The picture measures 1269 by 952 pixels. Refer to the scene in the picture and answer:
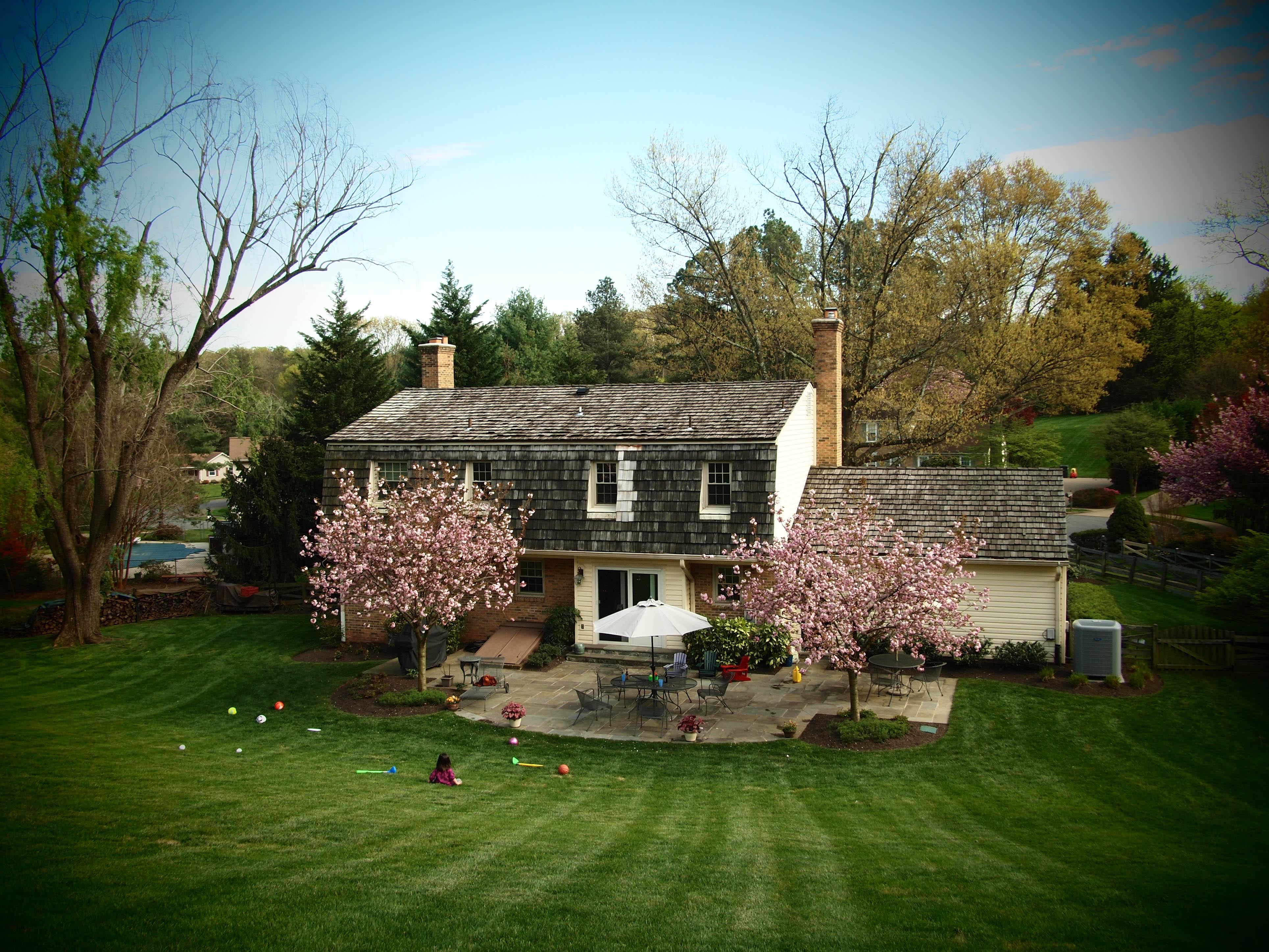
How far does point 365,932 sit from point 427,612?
9.65 meters

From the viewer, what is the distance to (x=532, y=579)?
67.7ft

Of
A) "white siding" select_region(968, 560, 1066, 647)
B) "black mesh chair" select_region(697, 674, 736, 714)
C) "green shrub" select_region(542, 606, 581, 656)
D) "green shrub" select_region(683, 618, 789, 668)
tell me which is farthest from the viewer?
"green shrub" select_region(542, 606, 581, 656)

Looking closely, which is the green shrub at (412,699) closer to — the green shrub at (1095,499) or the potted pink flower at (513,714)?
the potted pink flower at (513,714)

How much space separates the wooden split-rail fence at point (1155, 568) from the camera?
24.7 metres

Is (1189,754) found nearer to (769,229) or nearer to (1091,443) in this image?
(1091,443)

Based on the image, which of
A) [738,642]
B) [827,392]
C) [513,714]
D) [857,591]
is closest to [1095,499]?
[827,392]

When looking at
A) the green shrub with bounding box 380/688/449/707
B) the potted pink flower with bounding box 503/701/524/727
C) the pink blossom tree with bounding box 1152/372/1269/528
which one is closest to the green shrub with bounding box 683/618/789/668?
the potted pink flower with bounding box 503/701/524/727

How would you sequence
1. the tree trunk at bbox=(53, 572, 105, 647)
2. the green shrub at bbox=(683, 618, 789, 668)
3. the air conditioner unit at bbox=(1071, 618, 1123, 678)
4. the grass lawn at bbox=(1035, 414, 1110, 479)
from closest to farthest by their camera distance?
the air conditioner unit at bbox=(1071, 618, 1123, 678), the green shrub at bbox=(683, 618, 789, 668), the tree trunk at bbox=(53, 572, 105, 647), the grass lawn at bbox=(1035, 414, 1110, 479)

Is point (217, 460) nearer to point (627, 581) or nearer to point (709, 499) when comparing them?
point (627, 581)

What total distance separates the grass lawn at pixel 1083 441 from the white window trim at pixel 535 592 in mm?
36382

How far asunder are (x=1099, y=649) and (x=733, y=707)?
7.59 meters

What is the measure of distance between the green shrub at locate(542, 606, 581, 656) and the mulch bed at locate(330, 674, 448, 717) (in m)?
3.34

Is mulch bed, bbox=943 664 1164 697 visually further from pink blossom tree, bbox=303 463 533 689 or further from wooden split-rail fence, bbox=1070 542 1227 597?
pink blossom tree, bbox=303 463 533 689

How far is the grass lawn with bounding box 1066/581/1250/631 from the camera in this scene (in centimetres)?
1884
